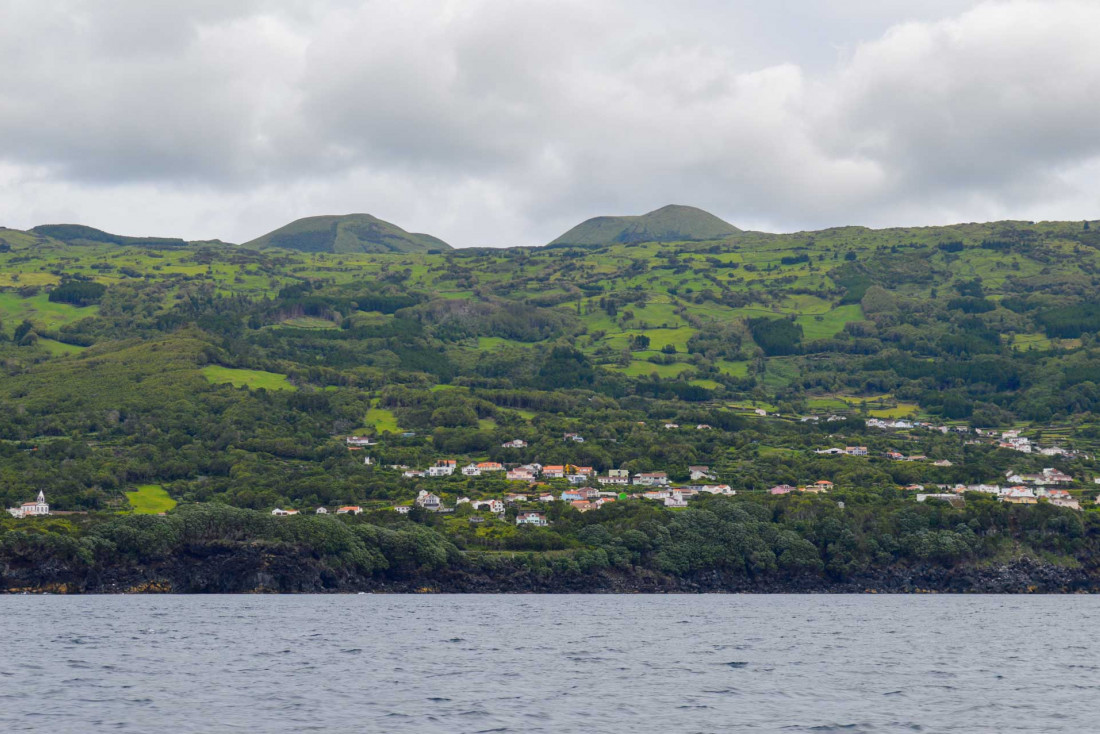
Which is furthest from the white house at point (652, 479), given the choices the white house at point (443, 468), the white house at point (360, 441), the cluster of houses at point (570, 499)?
the white house at point (360, 441)

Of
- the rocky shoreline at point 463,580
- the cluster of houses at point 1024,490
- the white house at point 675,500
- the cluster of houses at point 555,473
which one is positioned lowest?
the rocky shoreline at point 463,580

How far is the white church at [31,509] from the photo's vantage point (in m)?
118

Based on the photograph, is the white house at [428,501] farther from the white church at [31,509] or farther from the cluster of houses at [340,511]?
the white church at [31,509]

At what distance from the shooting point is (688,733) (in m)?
33.6

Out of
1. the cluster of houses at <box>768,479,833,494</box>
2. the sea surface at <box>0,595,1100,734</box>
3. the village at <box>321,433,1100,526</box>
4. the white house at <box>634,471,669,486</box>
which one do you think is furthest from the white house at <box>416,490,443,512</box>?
the sea surface at <box>0,595,1100,734</box>

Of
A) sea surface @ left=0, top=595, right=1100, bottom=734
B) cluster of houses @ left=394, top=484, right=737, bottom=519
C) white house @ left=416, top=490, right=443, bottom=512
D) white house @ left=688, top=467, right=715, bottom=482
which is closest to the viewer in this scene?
sea surface @ left=0, top=595, right=1100, bottom=734

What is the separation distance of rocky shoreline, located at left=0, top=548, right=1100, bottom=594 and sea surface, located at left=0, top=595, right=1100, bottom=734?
13.0 metres

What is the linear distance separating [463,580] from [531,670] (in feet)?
210

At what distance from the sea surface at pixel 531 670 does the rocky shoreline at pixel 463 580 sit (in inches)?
512

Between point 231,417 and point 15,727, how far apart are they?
461 feet

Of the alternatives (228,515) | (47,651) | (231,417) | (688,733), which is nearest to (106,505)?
(228,515)

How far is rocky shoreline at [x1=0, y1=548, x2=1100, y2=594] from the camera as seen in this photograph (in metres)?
101

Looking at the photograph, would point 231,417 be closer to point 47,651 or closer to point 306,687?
point 47,651

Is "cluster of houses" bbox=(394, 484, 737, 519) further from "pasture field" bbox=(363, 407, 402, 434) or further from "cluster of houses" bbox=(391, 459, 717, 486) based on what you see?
"pasture field" bbox=(363, 407, 402, 434)
